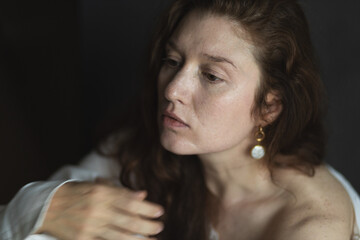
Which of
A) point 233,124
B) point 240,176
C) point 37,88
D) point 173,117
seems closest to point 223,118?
point 233,124

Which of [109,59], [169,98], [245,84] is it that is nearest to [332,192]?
[245,84]

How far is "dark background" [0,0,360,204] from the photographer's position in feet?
5.11

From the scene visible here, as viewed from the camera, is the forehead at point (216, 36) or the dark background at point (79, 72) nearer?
the forehead at point (216, 36)

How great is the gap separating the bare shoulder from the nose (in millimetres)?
434

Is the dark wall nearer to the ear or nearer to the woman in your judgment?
the woman

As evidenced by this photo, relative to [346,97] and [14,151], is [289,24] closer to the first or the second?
[346,97]

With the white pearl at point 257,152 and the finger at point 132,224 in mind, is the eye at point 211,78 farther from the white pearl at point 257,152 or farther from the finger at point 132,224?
the finger at point 132,224

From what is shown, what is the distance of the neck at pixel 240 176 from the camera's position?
129 cm

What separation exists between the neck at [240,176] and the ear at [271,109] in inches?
6.0

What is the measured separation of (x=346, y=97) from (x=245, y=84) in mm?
723

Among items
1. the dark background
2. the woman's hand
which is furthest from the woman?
the dark background

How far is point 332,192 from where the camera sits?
1.19 m

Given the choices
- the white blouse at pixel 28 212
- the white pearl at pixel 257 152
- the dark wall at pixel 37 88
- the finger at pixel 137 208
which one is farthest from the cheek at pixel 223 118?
the dark wall at pixel 37 88

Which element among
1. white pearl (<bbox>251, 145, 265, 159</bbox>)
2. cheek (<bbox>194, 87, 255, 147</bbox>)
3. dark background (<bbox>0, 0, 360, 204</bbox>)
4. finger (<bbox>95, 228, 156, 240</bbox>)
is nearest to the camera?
finger (<bbox>95, 228, 156, 240</bbox>)
